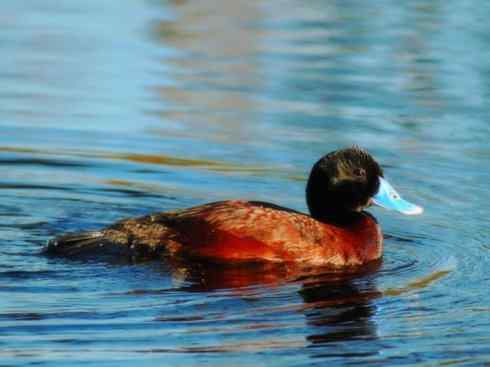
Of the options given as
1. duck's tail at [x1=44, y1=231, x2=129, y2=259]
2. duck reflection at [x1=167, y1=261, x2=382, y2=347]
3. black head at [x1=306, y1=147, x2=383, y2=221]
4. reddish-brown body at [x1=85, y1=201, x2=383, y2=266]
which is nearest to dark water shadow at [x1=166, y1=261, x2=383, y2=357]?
duck reflection at [x1=167, y1=261, x2=382, y2=347]

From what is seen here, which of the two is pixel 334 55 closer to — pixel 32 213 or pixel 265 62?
pixel 265 62

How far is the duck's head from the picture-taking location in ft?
31.4

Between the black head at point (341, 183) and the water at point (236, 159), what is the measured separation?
45 centimetres

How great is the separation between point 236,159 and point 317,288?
3.37 meters

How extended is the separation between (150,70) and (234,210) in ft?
18.9

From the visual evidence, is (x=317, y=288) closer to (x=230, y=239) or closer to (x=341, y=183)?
(x=230, y=239)

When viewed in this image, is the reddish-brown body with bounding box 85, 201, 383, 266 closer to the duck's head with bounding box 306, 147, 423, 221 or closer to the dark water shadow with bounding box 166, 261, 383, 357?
the dark water shadow with bounding box 166, 261, 383, 357

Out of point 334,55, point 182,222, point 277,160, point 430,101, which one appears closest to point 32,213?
point 182,222

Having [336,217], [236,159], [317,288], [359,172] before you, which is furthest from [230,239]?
[236,159]

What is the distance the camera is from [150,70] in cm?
1477

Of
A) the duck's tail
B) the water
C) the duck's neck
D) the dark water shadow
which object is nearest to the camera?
the water

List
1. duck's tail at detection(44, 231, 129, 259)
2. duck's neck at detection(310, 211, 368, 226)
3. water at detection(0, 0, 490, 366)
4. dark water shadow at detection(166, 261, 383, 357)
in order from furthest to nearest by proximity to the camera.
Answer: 1. duck's neck at detection(310, 211, 368, 226)
2. duck's tail at detection(44, 231, 129, 259)
3. dark water shadow at detection(166, 261, 383, 357)
4. water at detection(0, 0, 490, 366)

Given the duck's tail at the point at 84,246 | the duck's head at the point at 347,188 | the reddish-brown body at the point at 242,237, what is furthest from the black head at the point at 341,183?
the duck's tail at the point at 84,246

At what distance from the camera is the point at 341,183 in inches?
378
